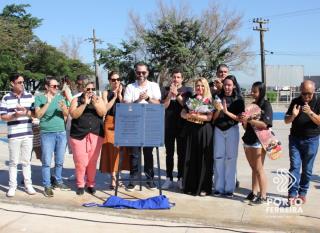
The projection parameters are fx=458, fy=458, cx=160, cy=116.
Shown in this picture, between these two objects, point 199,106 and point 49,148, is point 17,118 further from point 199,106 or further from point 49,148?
point 199,106

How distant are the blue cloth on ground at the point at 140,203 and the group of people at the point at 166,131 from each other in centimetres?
67

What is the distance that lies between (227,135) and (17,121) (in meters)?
3.03

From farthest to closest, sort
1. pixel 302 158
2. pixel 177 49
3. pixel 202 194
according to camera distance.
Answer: pixel 177 49 → pixel 202 194 → pixel 302 158

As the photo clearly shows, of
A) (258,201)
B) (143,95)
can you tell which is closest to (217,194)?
(258,201)

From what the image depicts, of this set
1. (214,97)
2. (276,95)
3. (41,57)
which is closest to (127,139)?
(214,97)

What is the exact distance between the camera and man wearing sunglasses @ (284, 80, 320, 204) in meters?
5.89

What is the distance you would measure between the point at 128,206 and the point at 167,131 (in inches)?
62.7

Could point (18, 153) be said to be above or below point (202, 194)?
above

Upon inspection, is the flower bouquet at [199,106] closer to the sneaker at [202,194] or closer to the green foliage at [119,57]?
the sneaker at [202,194]

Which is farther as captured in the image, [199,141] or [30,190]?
[30,190]

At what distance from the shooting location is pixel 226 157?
21.5ft

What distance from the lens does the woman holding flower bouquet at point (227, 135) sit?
642cm

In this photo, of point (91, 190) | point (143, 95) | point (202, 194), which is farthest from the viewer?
point (91, 190)

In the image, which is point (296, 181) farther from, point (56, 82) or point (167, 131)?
point (56, 82)
